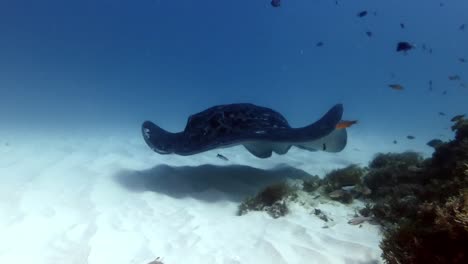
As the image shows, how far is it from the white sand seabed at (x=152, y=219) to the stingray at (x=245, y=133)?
1.01 meters

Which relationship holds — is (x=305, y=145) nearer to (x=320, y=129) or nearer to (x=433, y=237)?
(x=320, y=129)

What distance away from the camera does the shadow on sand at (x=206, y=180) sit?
675 cm

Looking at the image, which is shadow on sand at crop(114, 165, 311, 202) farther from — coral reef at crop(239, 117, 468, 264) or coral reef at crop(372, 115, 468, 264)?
coral reef at crop(372, 115, 468, 264)

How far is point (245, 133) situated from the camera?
612 centimetres

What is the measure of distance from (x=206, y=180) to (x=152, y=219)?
2.30 meters

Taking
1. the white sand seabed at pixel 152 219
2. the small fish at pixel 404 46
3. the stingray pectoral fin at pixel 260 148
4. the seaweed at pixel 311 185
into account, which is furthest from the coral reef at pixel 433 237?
the small fish at pixel 404 46

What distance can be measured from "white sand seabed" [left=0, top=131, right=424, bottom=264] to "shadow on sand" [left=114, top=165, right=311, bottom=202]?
2 centimetres

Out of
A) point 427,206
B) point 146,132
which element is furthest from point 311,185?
point 146,132

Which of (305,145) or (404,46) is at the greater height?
(404,46)

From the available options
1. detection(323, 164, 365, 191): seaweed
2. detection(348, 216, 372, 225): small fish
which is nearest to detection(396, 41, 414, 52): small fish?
detection(323, 164, 365, 191): seaweed

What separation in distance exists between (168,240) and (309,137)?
10.5 ft

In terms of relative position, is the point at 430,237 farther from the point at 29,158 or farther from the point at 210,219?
the point at 29,158

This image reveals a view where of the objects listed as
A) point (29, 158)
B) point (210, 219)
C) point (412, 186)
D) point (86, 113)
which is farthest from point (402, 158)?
point (86, 113)

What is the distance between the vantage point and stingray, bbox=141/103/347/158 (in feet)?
19.9
